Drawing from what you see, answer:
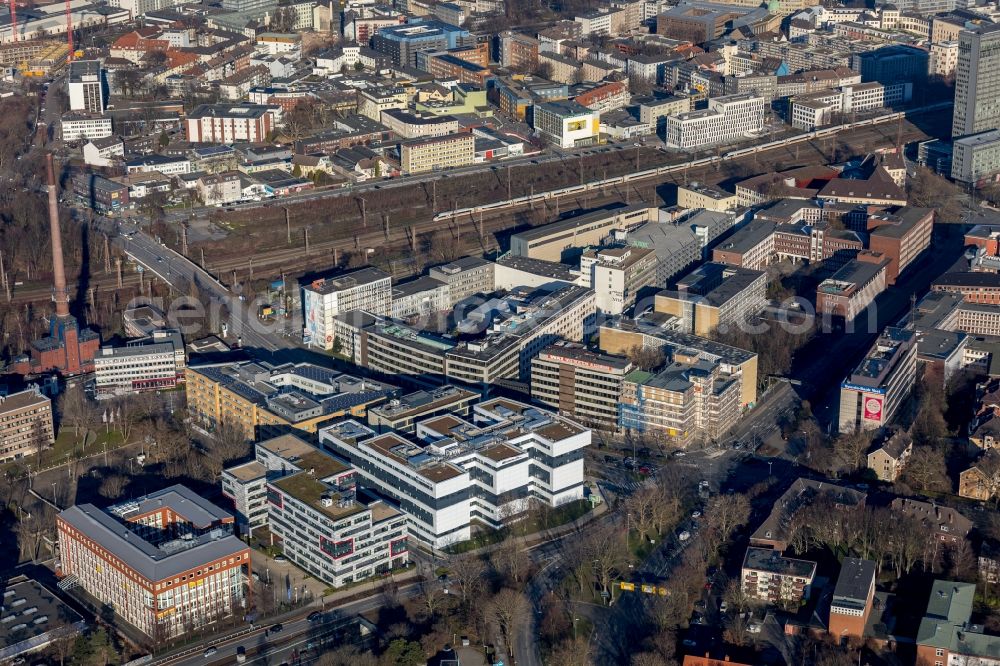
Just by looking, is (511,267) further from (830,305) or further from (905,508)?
(905,508)

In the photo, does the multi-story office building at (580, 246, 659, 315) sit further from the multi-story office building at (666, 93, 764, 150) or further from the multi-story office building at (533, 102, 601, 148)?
the multi-story office building at (666, 93, 764, 150)

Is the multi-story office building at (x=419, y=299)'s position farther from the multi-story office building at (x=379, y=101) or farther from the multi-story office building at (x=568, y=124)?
the multi-story office building at (x=379, y=101)

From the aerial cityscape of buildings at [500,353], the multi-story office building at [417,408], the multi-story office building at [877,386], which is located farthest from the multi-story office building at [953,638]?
the multi-story office building at [417,408]

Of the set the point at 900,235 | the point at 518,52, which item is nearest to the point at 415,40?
the point at 518,52

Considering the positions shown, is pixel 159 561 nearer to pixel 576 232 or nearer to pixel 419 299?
pixel 419 299

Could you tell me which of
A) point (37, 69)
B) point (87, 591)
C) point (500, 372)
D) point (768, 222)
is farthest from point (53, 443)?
point (37, 69)

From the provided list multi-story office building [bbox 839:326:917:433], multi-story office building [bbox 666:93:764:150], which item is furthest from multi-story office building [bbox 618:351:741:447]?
multi-story office building [bbox 666:93:764:150]

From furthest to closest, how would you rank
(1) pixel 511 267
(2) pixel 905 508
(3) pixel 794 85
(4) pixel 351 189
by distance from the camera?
(3) pixel 794 85
(4) pixel 351 189
(1) pixel 511 267
(2) pixel 905 508
